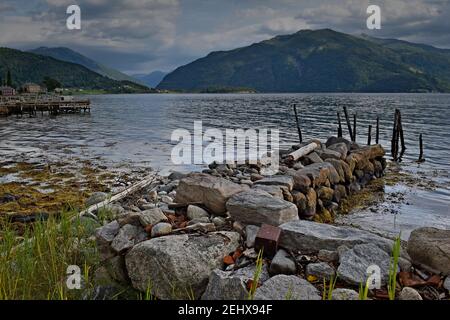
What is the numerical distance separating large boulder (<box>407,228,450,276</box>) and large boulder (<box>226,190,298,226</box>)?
200 centimetres

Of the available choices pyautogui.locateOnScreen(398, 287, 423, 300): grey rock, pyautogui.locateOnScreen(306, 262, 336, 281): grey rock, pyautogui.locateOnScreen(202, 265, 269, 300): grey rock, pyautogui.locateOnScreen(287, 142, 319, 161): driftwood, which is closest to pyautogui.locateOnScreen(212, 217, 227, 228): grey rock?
pyautogui.locateOnScreen(202, 265, 269, 300): grey rock

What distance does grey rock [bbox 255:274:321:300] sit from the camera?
4.15 meters

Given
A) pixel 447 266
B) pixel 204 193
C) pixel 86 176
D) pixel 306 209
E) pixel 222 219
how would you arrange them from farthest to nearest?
1. pixel 86 176
2. pixel 306 209
3. pixel 204 193
4. pixel 222 219
5. pixel 447 266

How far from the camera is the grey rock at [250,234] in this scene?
5523 mm

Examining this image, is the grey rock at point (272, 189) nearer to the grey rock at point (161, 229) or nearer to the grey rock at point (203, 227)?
the grey rock at point (203, 227)

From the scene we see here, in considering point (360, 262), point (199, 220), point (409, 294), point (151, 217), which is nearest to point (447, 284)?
point (409, 294)

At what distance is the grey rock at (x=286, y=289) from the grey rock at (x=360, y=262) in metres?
0.52

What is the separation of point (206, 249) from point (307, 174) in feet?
27.8

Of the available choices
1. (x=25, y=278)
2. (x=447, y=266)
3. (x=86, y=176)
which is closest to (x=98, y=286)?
(x=25, y=278)

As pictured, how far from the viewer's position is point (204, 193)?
734 centimetres

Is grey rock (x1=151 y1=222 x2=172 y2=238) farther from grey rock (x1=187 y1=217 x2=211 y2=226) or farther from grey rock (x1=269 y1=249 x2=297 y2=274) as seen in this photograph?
grey rock (x1=269 y1=249 x2=297 y2=274)

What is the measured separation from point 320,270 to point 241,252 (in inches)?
48.1

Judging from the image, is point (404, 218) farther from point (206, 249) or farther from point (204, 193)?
point (206, 249)

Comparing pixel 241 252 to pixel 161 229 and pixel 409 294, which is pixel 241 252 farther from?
pixel 409 294
